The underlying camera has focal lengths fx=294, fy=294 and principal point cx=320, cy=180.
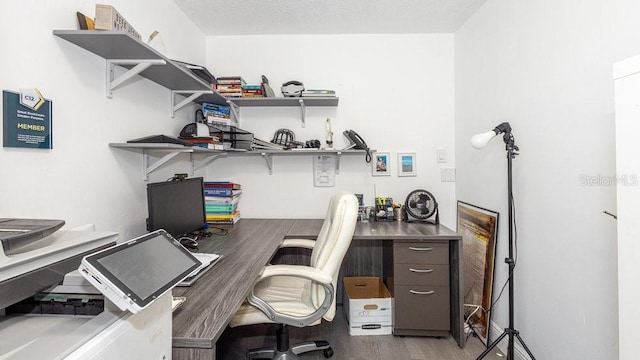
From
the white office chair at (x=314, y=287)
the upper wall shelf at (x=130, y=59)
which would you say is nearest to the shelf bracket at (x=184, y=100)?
the upper wall shelf at (x=130, y=59)

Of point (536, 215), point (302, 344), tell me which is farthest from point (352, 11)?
point (302, 344)

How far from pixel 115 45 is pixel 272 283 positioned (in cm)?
145

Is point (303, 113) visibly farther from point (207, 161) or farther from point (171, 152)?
point (171, 152)

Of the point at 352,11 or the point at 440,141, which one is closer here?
the point at 352,11

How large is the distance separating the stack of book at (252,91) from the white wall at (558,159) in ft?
5.71

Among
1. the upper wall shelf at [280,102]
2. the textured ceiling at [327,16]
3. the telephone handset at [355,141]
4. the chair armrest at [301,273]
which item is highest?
the textured ceiling at [327,16]

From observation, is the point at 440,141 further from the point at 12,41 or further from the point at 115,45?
the point at 12,41

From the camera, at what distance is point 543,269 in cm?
162

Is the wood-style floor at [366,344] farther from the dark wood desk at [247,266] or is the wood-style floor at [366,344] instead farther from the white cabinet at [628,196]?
the white cabinet at [628,196]

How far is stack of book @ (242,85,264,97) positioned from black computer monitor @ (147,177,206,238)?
0.85 metres

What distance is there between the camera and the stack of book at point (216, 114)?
2355mm

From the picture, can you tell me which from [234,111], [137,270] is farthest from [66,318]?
[234,111]

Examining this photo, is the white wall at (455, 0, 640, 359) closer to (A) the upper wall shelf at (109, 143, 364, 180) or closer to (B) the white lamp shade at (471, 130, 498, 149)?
(B) the white lamp shade at (471, 130, 498, 149)

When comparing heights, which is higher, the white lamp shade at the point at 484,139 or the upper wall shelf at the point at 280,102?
the upper wall shelf at the point at 280,102
